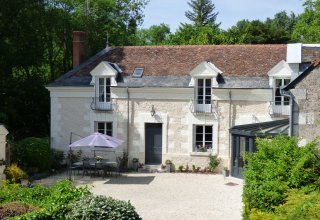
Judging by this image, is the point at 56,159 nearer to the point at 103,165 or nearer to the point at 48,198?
the point at 103,165

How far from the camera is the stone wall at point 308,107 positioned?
41.6ft

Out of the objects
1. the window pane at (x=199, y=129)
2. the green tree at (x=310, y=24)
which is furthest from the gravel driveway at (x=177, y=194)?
the green tree at (x=310, y=24)

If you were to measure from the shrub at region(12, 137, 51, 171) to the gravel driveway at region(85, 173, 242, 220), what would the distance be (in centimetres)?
329

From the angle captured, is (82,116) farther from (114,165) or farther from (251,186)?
(251,186)

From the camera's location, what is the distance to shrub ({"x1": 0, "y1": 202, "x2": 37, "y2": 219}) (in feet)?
36.7

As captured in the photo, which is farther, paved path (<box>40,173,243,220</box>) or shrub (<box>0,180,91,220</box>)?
paved path (<box>40,173,243,220</box>)

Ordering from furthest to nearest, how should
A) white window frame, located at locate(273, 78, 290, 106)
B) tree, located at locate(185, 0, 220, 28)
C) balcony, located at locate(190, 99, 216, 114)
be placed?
tree, located at locate(185, 0, 220, 28) < balcony, located at locate(190, 99, 216, 114) < white window frame, located at locate(273, 78, 290, 106)

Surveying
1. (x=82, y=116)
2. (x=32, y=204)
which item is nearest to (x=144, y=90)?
(x=82, y=116)

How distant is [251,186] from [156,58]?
1443cm

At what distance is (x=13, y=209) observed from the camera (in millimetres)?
11430

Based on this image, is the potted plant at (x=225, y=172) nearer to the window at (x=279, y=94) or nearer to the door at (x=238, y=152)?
the door at (x=238, y=152)

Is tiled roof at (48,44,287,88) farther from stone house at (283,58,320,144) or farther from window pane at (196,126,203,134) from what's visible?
stone house at (283,58,320,144)

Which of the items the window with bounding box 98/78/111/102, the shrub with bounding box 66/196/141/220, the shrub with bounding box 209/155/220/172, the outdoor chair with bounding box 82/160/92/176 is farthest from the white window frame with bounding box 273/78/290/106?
the shrub with bounding box 66/196/141/220

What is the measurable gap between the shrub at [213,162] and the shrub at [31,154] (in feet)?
25.5
